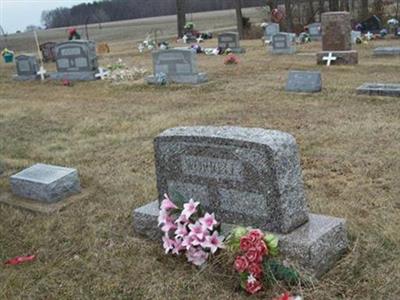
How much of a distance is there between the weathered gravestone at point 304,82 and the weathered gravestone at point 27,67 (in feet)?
30.1

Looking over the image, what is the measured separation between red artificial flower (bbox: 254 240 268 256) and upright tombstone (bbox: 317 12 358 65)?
1242 cm

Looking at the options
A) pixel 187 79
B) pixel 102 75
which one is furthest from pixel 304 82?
pixel 102 75

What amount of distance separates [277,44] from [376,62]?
4.97 meters

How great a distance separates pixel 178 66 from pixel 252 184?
33.5ft

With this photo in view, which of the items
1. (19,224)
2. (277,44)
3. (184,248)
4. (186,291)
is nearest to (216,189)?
(184,248)

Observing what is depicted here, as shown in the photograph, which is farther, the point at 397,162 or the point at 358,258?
the point at 397,162

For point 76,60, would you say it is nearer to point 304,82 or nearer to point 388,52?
point 304,82

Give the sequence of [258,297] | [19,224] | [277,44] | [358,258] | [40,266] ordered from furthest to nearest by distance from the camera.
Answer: [277,44] < [19,224] < [40,266] < [358,258] < [258,297]

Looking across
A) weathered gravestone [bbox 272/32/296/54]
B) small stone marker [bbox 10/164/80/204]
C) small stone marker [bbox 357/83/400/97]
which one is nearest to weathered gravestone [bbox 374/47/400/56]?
weathered gravestone [bbox 272/32/296/54]

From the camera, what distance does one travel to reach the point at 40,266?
442cm

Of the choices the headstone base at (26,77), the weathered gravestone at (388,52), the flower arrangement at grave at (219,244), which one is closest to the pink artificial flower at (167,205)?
the flower arrangement at grave at (219,244)

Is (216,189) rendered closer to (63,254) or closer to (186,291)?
(186,291)

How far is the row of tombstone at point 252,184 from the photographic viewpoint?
385 centimetres

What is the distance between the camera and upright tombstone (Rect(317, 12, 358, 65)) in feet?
49.6
